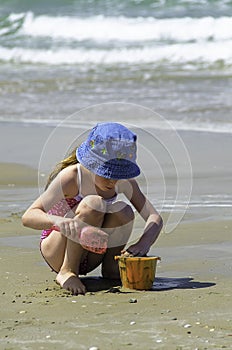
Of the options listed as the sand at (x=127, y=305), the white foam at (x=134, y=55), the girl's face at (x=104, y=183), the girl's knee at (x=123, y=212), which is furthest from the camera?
the white foam at (x=134, y=55)

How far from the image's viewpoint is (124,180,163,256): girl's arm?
4.26 m

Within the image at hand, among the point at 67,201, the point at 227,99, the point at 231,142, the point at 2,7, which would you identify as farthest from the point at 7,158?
the point at 2,7

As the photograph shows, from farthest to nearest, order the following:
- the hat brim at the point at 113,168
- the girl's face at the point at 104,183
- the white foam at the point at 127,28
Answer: the white foam at the point at 127,28
the girl's face at the point at 104,183
the hat brim at the point at 113,168

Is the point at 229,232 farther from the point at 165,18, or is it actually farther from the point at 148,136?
the point at 165,18

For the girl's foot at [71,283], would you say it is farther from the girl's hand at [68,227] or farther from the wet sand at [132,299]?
the girl's hand at [68,227]

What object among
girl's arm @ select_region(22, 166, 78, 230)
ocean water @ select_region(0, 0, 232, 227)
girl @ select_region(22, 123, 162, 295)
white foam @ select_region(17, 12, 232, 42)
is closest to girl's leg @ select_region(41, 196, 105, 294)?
girl @ select_region(22, 123, 162, 295)

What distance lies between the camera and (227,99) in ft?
39.5

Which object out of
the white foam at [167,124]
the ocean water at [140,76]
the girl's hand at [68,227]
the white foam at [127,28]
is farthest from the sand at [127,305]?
the white foam at [127,28]

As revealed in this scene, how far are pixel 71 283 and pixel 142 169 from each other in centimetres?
328

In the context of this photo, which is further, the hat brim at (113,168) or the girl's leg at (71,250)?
the girl's leg at (71,250)

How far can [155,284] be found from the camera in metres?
4.36

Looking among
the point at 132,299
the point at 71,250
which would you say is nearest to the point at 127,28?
the point at 71,250

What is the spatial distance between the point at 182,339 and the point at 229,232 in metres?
2.11

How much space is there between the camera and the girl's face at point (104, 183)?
4.18m
